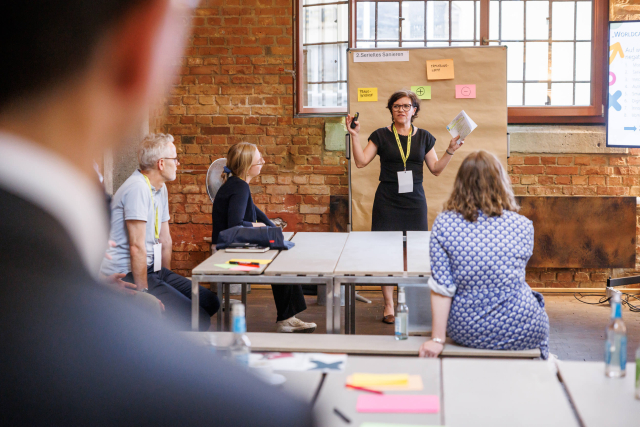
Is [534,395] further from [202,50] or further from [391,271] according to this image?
[202,50]

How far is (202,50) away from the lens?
215 inches

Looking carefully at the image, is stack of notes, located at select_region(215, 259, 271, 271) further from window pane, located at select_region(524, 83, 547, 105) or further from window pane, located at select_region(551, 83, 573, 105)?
window pane, located at select_region(551, 83, 573, 105)

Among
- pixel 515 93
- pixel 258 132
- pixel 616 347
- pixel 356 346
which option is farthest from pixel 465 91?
pixel 616 347

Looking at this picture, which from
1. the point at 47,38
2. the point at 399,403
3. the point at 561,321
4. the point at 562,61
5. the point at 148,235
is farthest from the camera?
the point at 562,61

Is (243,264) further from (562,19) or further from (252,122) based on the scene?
(562,19)

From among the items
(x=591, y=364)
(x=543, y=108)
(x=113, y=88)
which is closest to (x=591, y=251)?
(x=543, y=108)

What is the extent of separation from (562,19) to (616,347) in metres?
4.47

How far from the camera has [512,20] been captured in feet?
17.5

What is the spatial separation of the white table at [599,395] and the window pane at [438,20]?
4.22 meters

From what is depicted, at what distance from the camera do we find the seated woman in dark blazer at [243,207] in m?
3.54

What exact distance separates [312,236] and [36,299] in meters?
3.47

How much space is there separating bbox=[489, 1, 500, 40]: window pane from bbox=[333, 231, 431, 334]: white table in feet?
8.42

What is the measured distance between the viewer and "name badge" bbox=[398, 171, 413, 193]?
3996 mm

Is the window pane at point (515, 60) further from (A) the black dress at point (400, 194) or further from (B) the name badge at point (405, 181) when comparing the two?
(B) the name badge at point (405, 181)
